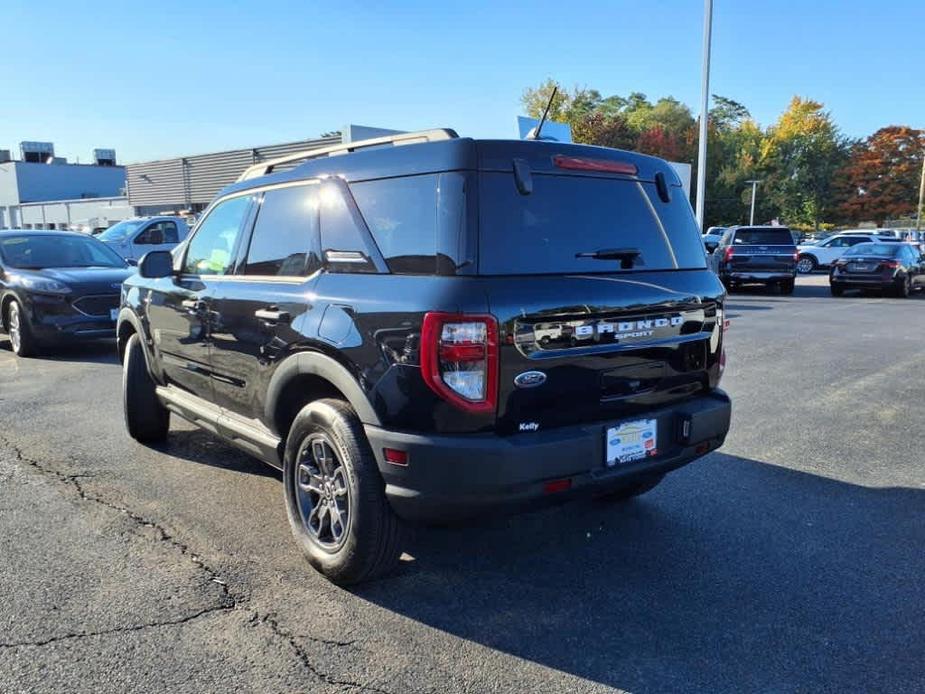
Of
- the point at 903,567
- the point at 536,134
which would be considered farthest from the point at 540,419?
the point at 903,567

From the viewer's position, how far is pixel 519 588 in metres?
3.35

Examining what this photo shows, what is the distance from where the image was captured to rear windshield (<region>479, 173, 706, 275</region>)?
2988mm

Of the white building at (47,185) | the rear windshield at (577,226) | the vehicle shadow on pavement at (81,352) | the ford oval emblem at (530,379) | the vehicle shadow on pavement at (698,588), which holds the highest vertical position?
the white building at (47,185)

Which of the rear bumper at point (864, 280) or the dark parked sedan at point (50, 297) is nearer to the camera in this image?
the dark parked sedan at point (50, 297)

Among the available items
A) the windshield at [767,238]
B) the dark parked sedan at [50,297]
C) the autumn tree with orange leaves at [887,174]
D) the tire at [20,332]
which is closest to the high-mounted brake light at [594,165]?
the dark parked sedan at [50,297]

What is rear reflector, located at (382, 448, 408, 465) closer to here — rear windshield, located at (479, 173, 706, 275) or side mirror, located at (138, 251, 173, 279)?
rear windshield, located at (479, 173, 706, 275)

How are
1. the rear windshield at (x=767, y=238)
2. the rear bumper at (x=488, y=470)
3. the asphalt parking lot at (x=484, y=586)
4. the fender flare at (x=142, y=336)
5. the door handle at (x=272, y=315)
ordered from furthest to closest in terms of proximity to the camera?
the rear windshield at (x=767, y=238) < the fender flare at (x=142, y=336) < the door handle at (x=272, y=315) < the rear bumper at (x=488, y=470) < the asphalt parking lot at (x=484, y=586)

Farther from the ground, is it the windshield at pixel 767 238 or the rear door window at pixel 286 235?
the windshield at pixel 767 238

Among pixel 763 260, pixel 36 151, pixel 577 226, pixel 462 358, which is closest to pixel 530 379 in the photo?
pixel 462 358

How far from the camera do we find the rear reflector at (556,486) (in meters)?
2.94

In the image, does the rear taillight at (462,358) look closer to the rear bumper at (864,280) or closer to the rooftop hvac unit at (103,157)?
the rear bumper at (864,280)

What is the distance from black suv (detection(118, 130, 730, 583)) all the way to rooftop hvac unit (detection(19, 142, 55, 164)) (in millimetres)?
60809

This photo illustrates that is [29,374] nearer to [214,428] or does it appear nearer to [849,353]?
[214,428]

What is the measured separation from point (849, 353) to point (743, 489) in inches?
245
